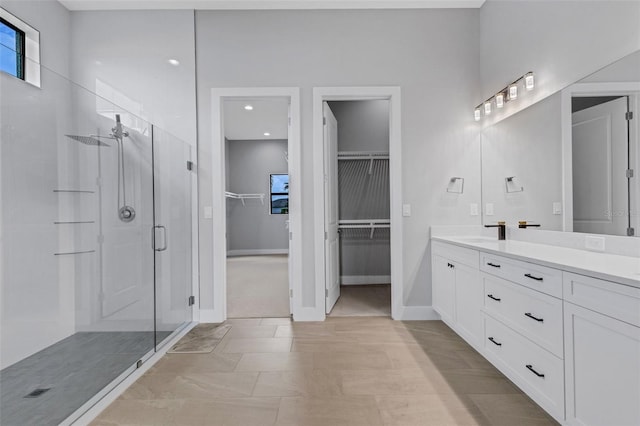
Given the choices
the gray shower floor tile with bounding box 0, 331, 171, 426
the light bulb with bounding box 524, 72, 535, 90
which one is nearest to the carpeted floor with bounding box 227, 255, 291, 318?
the gray shower floor tile with bounding box 0, 331, 171, 426

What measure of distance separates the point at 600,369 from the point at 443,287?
1661 millimetres

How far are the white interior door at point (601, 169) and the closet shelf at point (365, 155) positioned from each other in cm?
268

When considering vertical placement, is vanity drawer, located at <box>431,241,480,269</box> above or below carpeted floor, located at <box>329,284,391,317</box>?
above

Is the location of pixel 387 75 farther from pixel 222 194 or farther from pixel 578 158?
pixel 222 194

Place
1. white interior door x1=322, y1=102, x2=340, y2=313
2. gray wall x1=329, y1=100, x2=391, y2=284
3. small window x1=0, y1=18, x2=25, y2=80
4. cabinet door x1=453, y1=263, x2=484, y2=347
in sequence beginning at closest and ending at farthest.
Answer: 1. cabinet door x1=453, y1=263, x2=484, y2=347
2. small window x1=0, y1=18, x2=25, y2=80
3. white interior door x1=322, y1=102, x2=340, y2=313
4. gray wall x1=329, y1=100, x2=391, y2=284

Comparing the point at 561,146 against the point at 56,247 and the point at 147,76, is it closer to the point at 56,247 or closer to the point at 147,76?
the point at 56,247

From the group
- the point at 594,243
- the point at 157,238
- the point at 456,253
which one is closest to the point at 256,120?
the point at 157,238

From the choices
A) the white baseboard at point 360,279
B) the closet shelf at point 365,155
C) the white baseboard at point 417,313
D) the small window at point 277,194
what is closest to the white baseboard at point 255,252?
the small window at point 277,194

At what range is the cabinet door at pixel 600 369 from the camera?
112 centimetres

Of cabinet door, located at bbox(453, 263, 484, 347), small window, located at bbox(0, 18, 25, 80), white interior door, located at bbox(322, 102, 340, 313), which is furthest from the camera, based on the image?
white interior door, located at bbox(322, 102, 340, 313)

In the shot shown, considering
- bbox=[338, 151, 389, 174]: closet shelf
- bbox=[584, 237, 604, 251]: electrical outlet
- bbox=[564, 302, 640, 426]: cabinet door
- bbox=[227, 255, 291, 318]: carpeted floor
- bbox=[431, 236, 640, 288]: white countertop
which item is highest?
bbox=[338, 151, 389, 174]: closet shelf

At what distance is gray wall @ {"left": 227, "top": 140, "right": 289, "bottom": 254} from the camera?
809 cm

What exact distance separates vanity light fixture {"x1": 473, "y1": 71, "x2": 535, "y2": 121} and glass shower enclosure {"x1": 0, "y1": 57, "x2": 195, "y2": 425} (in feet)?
10.2

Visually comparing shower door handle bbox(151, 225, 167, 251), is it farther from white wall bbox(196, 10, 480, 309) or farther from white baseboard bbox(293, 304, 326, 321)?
white baseboard bbox(293, 304, 326, 321)
